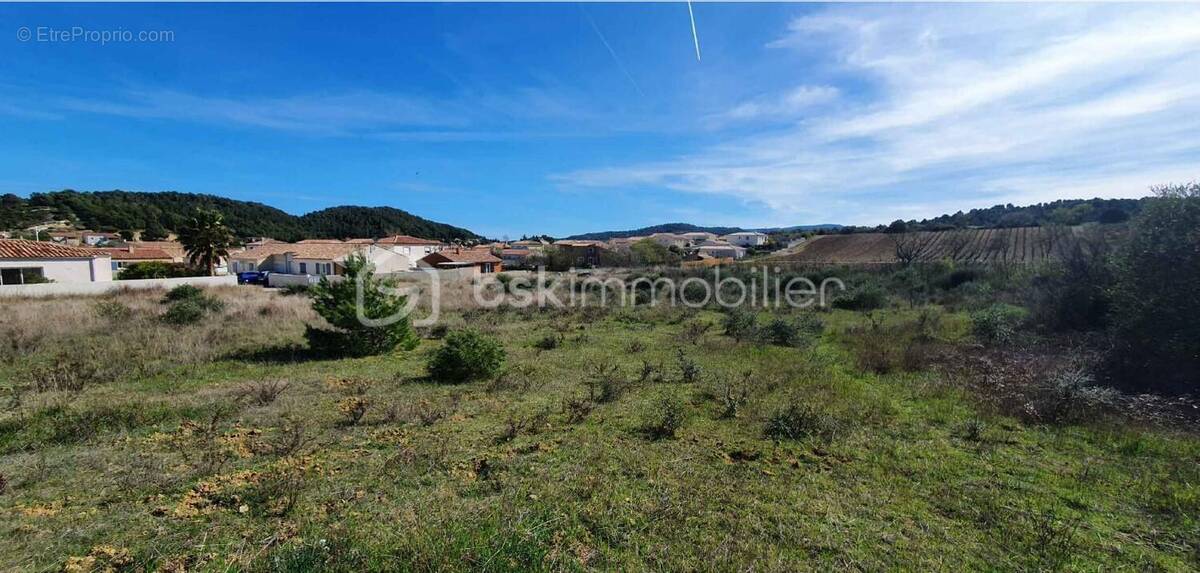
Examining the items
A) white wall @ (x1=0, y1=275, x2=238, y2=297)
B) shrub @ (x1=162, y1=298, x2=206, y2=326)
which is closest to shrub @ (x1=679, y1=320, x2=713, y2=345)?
shrub @ (x1=162, y1=298, x2=206, y2=326)

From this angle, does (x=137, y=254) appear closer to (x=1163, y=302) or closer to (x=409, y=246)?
(x=409, y=246)

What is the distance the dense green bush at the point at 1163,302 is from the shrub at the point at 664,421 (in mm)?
7086

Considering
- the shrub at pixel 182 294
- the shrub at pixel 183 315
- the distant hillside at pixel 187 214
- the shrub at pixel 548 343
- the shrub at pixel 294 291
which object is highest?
Result: the distant hillside at pixel 187 214

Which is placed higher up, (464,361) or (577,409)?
(464,361)

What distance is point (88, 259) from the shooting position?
23.6 m

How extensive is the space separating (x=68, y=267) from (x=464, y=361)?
28.4 metres

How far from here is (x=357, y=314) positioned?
944 cm

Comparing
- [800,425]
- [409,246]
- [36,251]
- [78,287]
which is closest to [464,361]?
[800,425]

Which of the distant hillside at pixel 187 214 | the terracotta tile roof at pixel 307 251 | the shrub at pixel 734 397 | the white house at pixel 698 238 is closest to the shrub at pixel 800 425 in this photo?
the shrub at pixel 734 397

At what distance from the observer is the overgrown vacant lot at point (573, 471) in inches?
116

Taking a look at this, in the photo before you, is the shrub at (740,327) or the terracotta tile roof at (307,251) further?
the terracotta tile roof at (307,251)

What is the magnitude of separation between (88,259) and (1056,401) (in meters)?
37.1

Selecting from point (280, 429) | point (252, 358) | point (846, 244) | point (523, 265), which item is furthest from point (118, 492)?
point (846, 244)

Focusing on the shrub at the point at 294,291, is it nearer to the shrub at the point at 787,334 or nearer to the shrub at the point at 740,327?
the shrub at the point at 740,327
